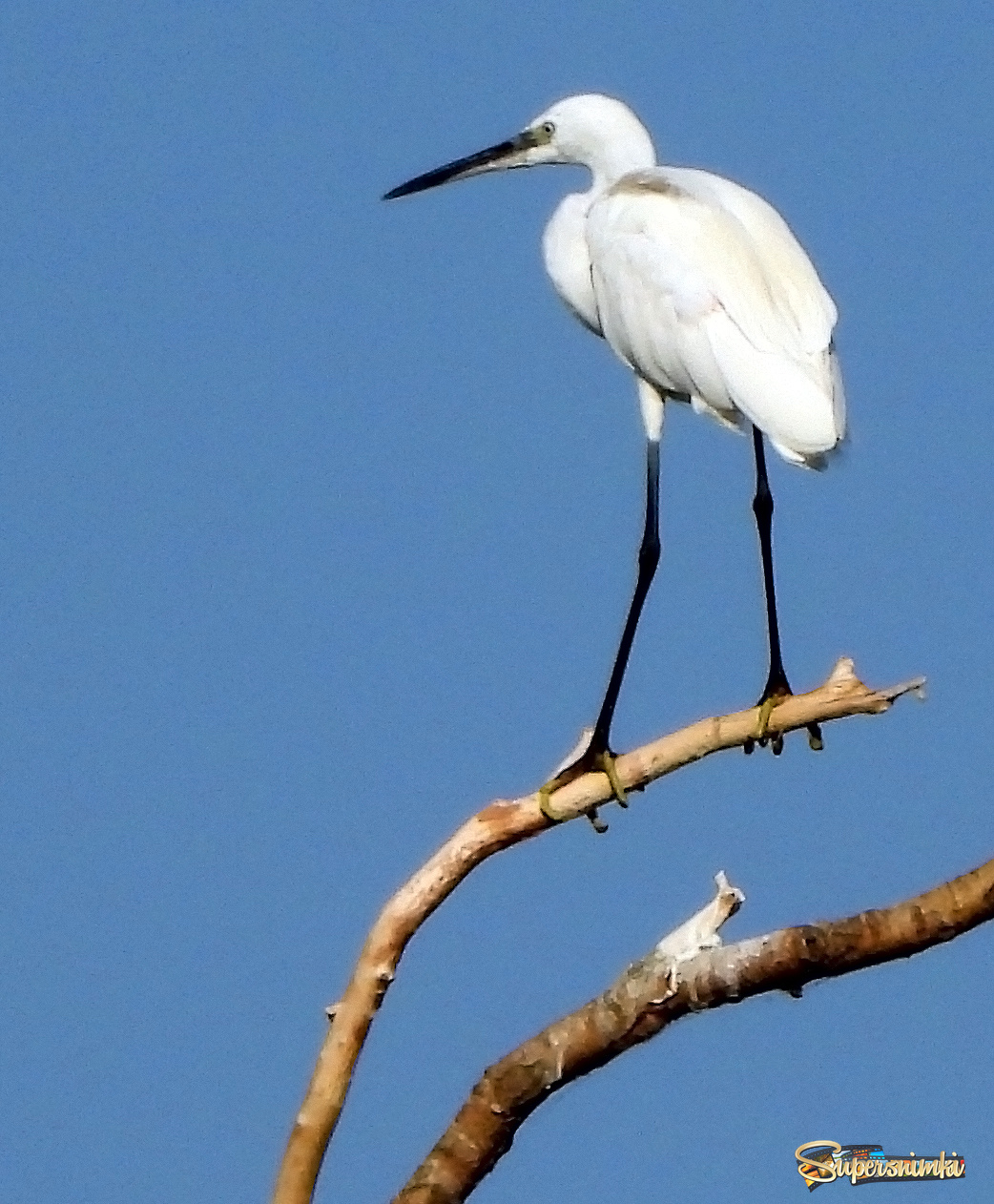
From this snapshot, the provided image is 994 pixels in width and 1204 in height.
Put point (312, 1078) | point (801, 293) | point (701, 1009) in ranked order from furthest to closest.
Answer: point (801, 293) → point (312, 1078) → point (701, 1009)

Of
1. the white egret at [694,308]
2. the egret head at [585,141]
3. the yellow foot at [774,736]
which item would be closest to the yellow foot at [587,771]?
the white egret at [694,308]

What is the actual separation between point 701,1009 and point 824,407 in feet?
6.85

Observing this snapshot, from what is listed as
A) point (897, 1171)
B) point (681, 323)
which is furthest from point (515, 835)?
point (681, 323)

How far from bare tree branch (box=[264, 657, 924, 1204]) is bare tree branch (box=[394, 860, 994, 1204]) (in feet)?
1.56

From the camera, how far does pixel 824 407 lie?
731 cm

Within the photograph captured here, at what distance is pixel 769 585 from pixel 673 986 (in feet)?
7.52

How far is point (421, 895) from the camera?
22.0 feet

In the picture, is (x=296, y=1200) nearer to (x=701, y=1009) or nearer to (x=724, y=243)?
(x=701, y=1009)

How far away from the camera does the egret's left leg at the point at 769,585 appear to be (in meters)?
7.56

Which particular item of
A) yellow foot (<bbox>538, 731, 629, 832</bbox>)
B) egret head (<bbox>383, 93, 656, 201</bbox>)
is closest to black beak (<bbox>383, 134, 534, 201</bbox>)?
egret head (<bbox>383, 93, 656, 201</bbox>)

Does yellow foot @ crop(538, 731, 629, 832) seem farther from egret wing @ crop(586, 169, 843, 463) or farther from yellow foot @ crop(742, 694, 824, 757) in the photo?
egret wing @ crop(586, 169, 843, 463)

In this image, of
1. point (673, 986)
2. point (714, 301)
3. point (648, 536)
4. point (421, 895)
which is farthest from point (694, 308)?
point (673, 986)

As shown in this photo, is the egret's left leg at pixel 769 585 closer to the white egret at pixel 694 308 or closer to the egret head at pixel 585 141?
the white egret at pixel 694 308

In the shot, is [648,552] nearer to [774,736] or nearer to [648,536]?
[648,536]
